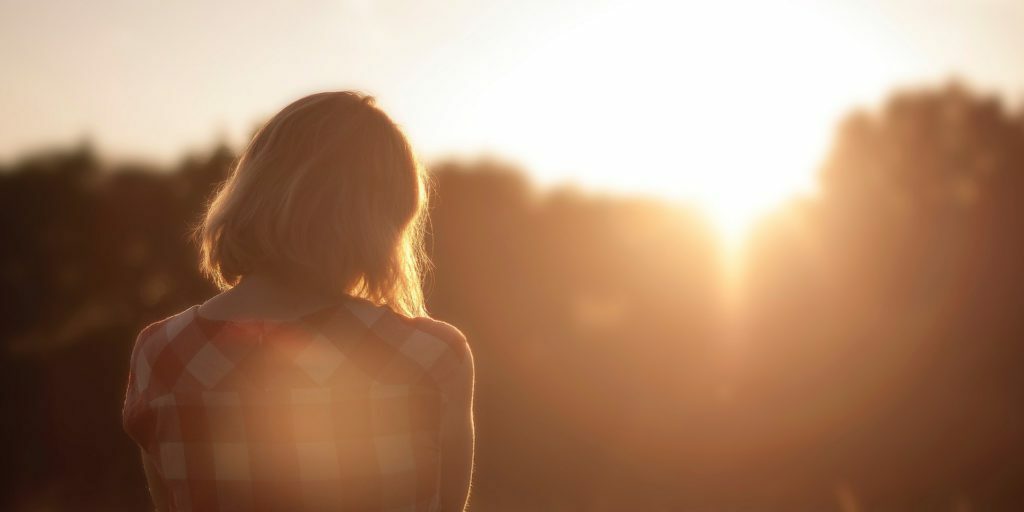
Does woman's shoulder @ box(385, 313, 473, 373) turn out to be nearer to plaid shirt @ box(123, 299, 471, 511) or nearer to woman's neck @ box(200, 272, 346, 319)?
plaid shirt @ box(123, 299, 471, 511)

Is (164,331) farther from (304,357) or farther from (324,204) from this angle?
(324,204)

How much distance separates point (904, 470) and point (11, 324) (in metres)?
16.9

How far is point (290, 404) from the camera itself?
5.40 feet

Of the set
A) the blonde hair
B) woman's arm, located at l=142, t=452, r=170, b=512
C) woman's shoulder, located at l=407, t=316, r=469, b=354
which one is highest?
the blonde hair

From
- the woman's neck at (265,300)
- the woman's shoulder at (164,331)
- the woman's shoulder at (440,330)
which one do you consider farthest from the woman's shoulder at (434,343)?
the woman's shoulder at (164,331)

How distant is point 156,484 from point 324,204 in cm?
71

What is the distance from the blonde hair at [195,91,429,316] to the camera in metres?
1.68

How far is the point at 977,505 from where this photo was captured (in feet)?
58.0

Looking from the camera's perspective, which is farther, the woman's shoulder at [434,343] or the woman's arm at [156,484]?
the woman's arm at [156,484]

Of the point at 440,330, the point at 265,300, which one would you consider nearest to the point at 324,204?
the point at 265,300

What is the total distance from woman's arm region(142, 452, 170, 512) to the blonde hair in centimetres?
41

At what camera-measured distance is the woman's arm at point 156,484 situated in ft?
6.02

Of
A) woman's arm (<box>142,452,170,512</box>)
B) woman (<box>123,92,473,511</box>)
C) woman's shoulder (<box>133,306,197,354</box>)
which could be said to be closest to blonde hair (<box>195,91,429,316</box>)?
woman (<box>123,92,473,511</box>)

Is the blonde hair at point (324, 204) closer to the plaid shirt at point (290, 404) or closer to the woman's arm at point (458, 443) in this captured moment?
the plaid shirt at point (290, 404)
